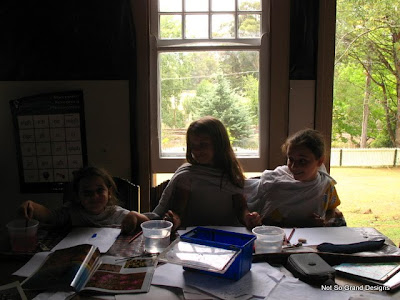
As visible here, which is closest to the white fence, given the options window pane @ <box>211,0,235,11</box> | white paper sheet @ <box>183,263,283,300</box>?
window pane @ <box>211,0,235,11</box>

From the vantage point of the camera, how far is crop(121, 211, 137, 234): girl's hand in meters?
1.66

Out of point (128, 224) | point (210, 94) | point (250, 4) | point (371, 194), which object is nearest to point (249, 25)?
point (250, 4)

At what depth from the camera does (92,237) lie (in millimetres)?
1593

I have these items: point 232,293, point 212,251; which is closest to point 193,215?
point 212,251

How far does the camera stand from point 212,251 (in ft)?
4.22

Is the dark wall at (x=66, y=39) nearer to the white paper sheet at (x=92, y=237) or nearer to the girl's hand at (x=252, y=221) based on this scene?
the white paper sheet at (x=92, y=237)

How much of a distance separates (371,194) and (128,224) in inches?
124

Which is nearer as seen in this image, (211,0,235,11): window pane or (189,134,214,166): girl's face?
(189,134,214,166): girl's face

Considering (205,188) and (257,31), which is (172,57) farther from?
(205,188)

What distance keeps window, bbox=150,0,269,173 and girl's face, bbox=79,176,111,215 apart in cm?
100

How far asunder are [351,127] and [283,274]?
8.33 ft

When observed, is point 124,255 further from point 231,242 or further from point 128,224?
point 231,242

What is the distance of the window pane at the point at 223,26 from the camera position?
2715 millimetres

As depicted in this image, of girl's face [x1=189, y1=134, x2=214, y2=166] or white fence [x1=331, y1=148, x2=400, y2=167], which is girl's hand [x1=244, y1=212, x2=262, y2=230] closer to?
girl's face [x1=189, y1=134, x2=214, y2=166]
